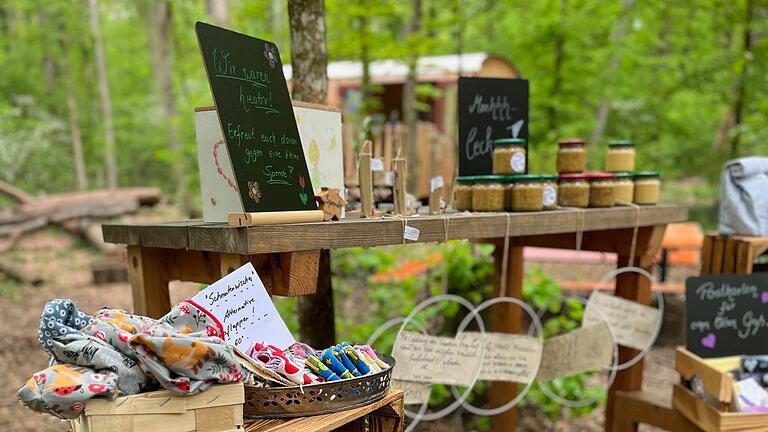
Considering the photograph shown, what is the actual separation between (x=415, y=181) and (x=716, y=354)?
15.6ft

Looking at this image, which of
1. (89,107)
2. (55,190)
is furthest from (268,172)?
(89,107)

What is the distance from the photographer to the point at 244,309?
1.44m

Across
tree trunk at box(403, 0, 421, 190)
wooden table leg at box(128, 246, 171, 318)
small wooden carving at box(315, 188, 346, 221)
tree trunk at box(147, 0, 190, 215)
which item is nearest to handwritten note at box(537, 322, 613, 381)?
small wooden carving at box(315, 188, 346, 221)

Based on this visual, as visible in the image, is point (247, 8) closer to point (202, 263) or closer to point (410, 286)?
point (410, 286)

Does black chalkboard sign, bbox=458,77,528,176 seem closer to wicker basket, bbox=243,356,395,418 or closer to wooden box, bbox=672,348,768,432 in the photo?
wooden box, bbox=672,348,768,432

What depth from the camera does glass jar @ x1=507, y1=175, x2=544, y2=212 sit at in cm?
216

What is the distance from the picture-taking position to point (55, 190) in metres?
13.5

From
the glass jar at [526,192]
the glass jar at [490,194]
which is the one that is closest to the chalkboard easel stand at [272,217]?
the glass jar at [490,194]

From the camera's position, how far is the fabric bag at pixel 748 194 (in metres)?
2.56

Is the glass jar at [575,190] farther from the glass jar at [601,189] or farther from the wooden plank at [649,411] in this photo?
the wooden plank at [649,411]

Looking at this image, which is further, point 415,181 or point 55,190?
point 55,190

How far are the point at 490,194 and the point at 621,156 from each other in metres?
0.73

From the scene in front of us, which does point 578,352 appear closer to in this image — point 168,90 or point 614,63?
point 614,63

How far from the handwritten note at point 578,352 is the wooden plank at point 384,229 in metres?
0.44
